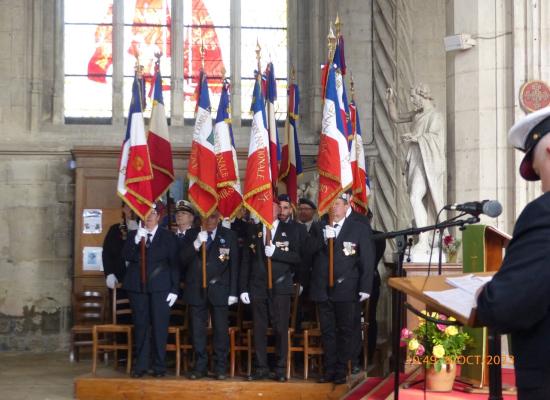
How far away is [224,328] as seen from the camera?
9.20 meters

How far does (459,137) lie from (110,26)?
6772 millimetres

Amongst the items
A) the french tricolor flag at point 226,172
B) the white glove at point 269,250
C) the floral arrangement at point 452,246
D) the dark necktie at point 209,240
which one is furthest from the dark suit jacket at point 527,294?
the french tricolor flag at point 226,172

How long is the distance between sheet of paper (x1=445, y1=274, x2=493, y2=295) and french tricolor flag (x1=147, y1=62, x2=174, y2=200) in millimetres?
7087

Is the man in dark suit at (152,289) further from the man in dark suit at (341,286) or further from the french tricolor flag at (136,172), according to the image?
the man in dark suit at (341,286)

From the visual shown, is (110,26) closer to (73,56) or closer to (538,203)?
(73,56)

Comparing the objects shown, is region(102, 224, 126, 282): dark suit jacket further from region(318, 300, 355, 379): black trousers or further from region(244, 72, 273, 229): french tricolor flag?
region(318, 300, 355, 379): black trousers

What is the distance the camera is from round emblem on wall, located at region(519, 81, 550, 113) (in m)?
8.51

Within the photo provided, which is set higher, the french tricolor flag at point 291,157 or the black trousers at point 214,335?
the french tricolor flag at point 291,157

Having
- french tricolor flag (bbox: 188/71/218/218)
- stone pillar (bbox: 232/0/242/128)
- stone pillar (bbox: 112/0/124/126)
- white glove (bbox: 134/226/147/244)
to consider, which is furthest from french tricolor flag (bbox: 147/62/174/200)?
stone pillar (bbox: 232/0/242/128)

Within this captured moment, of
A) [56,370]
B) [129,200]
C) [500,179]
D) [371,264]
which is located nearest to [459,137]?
[500,179]

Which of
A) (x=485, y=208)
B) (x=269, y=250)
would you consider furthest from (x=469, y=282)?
(x=269, y=250)

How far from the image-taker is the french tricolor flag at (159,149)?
10164 mm

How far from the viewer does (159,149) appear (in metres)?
10.4

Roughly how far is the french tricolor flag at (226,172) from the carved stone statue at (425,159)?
1.61 meters
